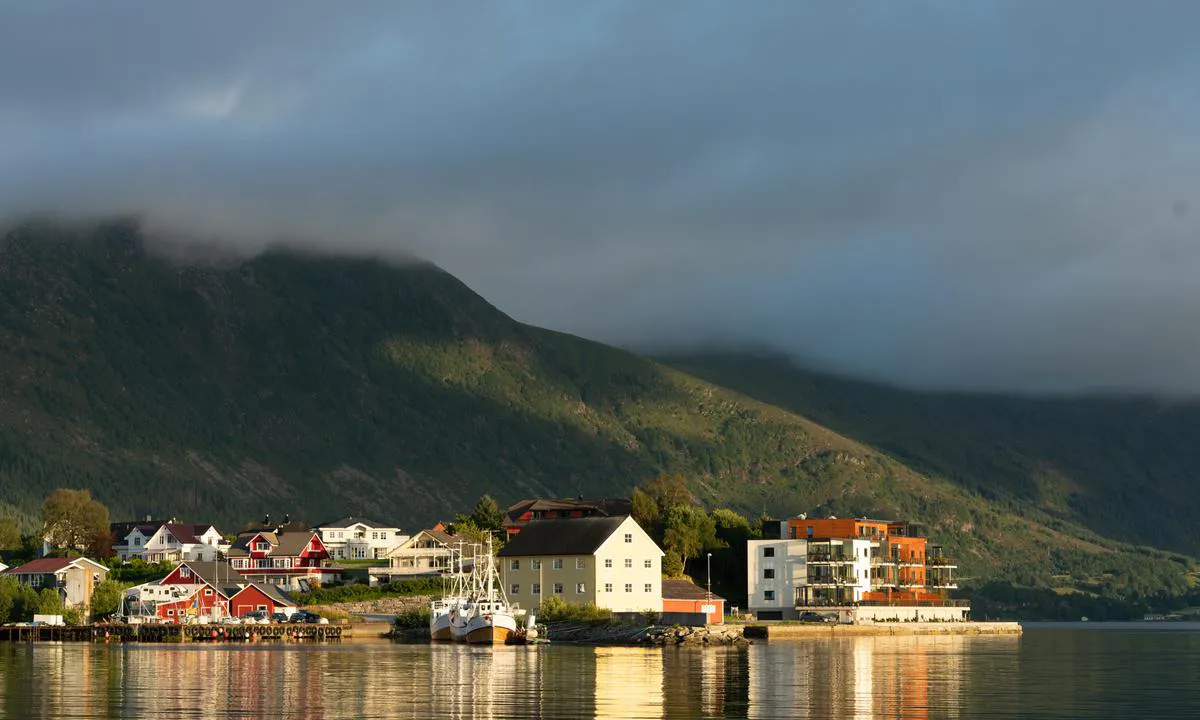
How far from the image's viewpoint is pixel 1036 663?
348 feet

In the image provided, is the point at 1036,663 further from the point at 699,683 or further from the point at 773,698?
the point at 773,698

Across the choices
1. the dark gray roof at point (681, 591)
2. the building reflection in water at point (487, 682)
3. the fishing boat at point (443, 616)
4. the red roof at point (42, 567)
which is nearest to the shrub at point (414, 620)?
the fishing boat at point (443, 616)

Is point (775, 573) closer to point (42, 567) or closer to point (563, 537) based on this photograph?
point (563, 537)

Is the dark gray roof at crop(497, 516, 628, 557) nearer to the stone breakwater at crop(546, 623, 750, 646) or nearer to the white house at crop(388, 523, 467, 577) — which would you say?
the stone breakwater at crop(546, 623, 750, 646)

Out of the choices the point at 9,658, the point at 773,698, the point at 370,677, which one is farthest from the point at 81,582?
the point at 773,698

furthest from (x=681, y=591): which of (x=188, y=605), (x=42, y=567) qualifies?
(x=42, y=567)

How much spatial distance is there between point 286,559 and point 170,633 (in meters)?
50.5

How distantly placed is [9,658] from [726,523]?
89877mm

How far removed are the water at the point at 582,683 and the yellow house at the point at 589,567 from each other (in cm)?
2984

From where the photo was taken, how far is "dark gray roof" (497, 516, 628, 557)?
15212cm

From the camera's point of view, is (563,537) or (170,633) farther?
(563,537)

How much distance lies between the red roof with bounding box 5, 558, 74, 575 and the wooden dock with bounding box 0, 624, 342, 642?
22783mm

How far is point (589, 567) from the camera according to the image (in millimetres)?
150750

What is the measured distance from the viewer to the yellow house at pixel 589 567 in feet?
494
